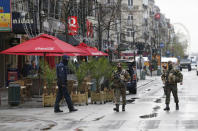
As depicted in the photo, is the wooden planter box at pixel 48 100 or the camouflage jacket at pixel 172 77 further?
the wooden planter box at pixel 48 100

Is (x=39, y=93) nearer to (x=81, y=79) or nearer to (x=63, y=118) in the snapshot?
(x=81, y=79)

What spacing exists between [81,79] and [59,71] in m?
3.54

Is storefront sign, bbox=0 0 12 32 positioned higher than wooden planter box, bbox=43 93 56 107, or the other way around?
storefront sign, bbox=0 0 12 32

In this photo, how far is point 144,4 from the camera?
119625 millimetres

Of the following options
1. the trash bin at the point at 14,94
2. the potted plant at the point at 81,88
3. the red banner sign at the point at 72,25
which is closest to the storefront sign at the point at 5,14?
the trash bin at the point at 14,94

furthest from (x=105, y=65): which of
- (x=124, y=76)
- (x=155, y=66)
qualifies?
(x=155, y=66)

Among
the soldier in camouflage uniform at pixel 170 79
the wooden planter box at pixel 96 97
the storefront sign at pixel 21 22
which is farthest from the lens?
the storefront sign at pixel 21 22

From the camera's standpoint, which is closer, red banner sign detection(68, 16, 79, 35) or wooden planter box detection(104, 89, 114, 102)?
wooden planter box detection(104, 89, 114, 102)

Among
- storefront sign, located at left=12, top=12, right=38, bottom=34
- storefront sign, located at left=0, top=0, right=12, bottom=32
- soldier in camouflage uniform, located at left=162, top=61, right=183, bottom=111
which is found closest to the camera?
soldier in camouflage uniform, located at left=162, top=61, right=183, bottom=111

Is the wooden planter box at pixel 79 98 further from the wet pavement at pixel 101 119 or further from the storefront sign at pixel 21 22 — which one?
the storefront sign at pixel 21 22

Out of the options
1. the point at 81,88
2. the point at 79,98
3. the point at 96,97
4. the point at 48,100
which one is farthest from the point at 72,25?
the point at 48,100

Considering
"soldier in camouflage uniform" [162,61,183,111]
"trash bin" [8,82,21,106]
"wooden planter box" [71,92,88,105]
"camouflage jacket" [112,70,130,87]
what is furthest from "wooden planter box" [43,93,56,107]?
"soldier in camouflage uniform" [162,61,183,111]

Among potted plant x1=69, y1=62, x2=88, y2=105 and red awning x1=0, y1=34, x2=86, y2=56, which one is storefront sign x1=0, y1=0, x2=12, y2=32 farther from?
potted plant x1=69, y1=62, x2=88, y2=105

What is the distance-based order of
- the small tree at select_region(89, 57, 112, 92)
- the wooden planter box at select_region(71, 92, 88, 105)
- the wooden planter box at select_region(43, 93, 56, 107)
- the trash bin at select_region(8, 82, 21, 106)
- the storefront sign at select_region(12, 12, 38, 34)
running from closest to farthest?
the wooden planter box at select_region(43, 93, 56, 107)
the trash bin at select_region(8, 82, 21, 106)
the wooden planter box at select_region(71, 92, 88, 105)
the small tree at select_region(89, 57, 112, 92)
the storefront sign at select_region(12, 12, 38, 34)
